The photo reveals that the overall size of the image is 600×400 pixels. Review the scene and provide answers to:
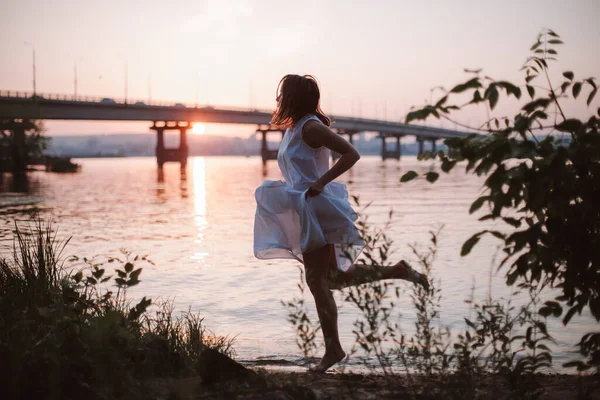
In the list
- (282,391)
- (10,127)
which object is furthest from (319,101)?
(10,127)

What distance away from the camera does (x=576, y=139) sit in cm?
311

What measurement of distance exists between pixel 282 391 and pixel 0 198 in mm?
26048

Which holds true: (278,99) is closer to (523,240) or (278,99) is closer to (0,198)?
(523,240)

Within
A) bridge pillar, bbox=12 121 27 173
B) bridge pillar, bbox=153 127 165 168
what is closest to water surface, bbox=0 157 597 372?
bridge pillar, bbox=12 121 27 173

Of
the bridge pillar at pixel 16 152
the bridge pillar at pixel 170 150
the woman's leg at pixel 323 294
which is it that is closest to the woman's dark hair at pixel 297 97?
the woman's leg at pixel 323 294

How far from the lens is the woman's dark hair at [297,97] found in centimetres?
498

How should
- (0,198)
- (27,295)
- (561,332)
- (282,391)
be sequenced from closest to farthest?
(282,391), (27,295), (561,332), (0,198)

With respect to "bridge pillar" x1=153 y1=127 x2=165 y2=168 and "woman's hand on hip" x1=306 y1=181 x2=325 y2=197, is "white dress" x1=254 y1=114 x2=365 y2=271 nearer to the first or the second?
"woman's hand on hip" x1=306 y1=181 x2=325 y2=197

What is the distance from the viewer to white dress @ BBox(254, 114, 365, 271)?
4859 millimetres

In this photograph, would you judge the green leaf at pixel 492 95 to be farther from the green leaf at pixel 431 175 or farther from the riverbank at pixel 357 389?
the riverbank at pixel 357 389

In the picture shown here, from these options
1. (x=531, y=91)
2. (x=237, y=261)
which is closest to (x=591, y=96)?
(x=531, y=91)

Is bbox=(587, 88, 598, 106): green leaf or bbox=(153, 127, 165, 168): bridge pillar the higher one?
bbox=(587, 88, 598, 106): green leaf

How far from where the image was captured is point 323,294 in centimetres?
495

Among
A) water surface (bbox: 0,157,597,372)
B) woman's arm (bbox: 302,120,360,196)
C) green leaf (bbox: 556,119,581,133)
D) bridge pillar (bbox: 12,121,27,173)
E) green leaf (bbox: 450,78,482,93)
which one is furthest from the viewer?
bridge pillar (bbox: 12,121,27,173)
